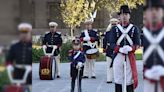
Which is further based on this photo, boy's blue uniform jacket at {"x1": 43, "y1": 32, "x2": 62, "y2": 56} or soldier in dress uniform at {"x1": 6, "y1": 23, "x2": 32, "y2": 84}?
boy's blue uniform jacket at {"x1": 43, "y1": 32, "x2": 62, "y2": 56}

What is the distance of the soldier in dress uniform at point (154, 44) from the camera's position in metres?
5.32

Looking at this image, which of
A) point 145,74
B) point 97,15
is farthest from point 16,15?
point 97,15

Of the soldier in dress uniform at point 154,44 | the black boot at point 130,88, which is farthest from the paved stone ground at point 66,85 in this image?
the soldier in dress uniform at point 154,44

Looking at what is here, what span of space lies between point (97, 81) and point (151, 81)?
10.1 metres

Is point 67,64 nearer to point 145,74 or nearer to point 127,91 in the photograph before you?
point 127,91

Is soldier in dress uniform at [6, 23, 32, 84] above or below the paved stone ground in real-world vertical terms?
above

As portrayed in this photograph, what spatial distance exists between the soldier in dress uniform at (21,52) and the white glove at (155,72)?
117cm

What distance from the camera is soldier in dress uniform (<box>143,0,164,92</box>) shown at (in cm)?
532

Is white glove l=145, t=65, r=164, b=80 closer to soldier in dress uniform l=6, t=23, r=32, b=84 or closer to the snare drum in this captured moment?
soldier in dress uniform l=6, t=23, r=32, b=84

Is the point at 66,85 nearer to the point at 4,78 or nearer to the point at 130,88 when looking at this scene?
the point at 130,88

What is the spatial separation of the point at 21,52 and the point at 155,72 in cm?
131

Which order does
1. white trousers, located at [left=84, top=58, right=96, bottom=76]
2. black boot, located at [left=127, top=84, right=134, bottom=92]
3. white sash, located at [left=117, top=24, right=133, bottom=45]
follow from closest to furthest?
white sash, located at [left=117, top=24, right=133, bottom=45], black boot, located at [left=127, top=84, right=134, bottom=92], white trousers, located at [left=84, top=58, right=96, bottom=76]

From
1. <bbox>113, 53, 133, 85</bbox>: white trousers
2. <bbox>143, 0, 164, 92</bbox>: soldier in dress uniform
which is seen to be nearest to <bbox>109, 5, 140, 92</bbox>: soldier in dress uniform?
<bbox>113, 53, 133, 85</bbox>: white trousers

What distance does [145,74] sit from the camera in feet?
18.0
